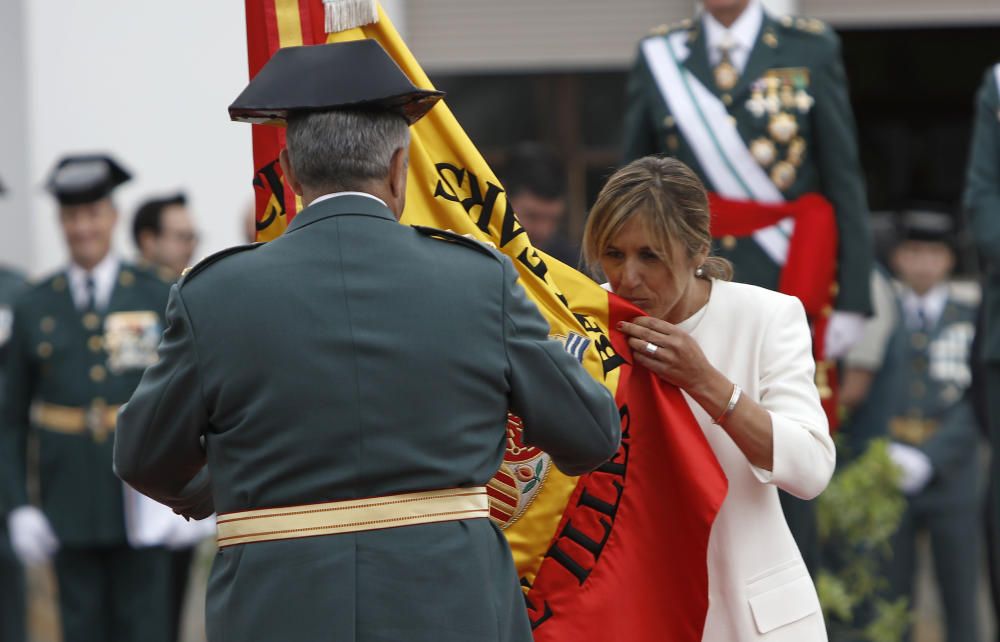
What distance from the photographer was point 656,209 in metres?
3.50

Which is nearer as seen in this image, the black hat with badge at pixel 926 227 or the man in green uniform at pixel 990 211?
the man in green uniform at pixel 990 211

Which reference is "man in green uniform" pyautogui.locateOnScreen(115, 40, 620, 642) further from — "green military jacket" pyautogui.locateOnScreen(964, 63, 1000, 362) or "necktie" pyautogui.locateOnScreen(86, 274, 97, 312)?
"necktie" pyautogui.locateOnScreen(86, 274, 97, 312)

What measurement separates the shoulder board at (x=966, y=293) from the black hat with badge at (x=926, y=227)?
0.24m

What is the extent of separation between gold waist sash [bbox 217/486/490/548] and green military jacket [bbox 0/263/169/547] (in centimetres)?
363

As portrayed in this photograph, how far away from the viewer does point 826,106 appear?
5.01m

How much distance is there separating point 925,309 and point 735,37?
3.09 meters

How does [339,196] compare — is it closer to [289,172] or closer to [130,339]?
[289,172]

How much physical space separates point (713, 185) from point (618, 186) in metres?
1.50

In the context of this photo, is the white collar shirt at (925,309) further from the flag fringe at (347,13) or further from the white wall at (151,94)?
the flag fringe at (347,13)

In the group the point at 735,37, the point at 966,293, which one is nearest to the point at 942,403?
the point at 966,293

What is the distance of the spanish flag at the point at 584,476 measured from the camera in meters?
3.52

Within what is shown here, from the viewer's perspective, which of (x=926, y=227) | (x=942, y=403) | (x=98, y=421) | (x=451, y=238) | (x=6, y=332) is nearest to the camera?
(x=451, y=238)

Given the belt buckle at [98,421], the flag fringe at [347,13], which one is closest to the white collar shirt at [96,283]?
the belt buckle at [98,421]

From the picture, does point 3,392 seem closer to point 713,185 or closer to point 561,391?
point 713,185
